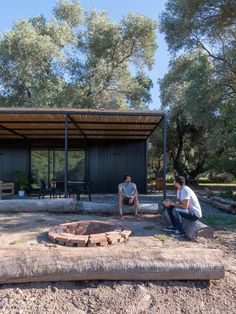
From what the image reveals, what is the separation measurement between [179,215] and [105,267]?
2307mm

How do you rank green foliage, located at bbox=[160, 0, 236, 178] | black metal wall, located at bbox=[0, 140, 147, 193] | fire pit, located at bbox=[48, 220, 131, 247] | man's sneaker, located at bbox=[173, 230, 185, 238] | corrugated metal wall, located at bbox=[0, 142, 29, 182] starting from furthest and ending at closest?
black metal wall, located at bbox=[0, 140, 147, 193] < corrugated metal wall, located at bbox=[0, 142, 29, 182] < green foliage, located at bbox=[160, 0, 236, 178] < man's sneaker, located at bbox=[173, 230, 185, 238] < fire pit, located at bbox=[48, 220, 131, 247]

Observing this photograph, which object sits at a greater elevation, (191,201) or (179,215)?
(191,201)

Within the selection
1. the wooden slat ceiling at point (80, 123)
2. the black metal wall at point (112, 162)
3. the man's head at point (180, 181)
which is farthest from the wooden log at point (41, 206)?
the black metal wall at point (112, 162)

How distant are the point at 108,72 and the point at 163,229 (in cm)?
1472

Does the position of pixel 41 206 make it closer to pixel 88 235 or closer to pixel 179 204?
pixel 88 235

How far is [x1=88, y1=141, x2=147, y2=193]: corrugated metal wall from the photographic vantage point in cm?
1501

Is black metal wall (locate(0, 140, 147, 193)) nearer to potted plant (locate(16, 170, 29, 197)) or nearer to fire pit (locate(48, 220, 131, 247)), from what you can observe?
potted plant (locate(16, 170, 29, 197))

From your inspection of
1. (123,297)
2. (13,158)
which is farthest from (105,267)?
(13,158)

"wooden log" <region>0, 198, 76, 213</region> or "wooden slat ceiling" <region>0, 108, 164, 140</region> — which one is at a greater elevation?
"wooden slat ceiling" <region>0, 108, 164, 140</region>

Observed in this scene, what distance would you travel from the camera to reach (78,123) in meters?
11.0

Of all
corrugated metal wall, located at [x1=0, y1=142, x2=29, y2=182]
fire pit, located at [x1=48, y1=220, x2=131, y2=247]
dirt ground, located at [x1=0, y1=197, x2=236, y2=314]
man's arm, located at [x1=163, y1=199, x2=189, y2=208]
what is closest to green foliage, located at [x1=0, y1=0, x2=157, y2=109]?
corrugated metal wall, located at [x1=0, y1=142, x2=29, y2=182]

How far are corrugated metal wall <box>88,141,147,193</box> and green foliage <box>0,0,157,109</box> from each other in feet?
13.9

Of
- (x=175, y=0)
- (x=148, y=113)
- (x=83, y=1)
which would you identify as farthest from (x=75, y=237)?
(x=83, y=1)

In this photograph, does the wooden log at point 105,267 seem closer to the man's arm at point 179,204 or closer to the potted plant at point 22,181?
the man's arm at point 179,204
